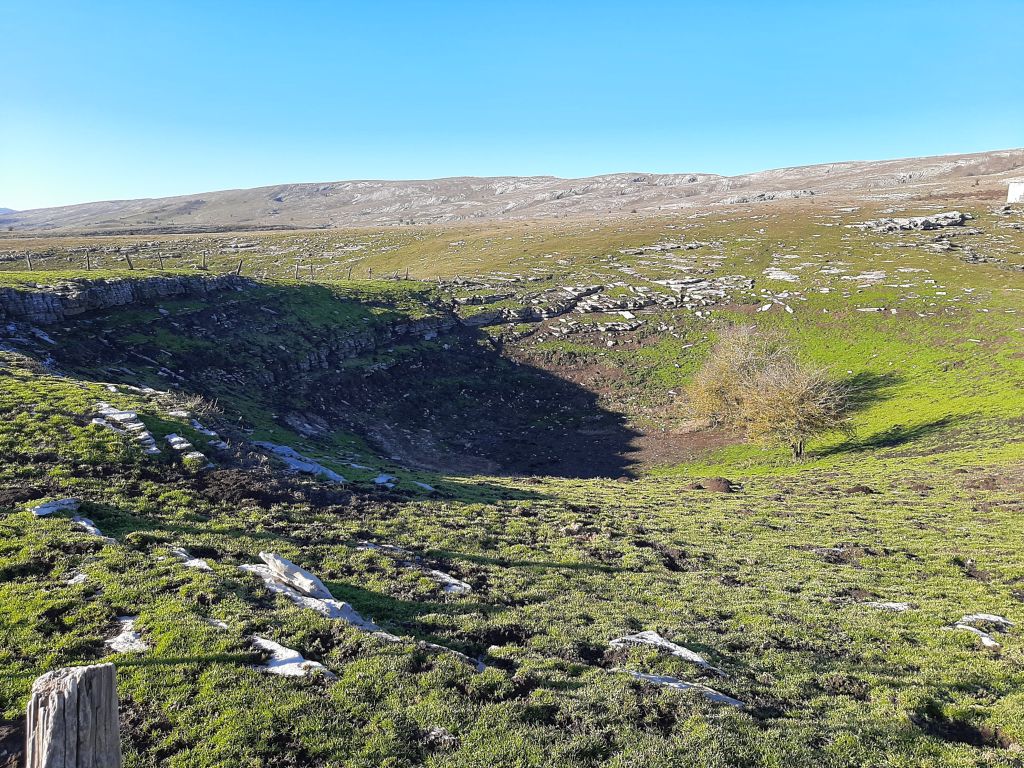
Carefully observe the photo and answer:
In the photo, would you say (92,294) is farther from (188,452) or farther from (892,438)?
(892,438)

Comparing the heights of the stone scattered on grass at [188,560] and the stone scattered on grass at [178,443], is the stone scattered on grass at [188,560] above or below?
below

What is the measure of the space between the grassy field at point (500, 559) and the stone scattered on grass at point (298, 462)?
2.23 m

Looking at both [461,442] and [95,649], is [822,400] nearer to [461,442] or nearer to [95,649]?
[461,442]

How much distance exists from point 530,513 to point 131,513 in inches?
770

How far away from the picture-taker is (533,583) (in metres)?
19.9

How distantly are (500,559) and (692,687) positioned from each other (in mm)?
10771

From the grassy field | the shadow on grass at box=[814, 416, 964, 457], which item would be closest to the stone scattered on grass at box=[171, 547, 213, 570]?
the grassy field

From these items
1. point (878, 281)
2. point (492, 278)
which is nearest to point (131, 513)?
point (492, 278)

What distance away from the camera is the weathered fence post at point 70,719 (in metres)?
5.37

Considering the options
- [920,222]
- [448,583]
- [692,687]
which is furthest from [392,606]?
[920,222]

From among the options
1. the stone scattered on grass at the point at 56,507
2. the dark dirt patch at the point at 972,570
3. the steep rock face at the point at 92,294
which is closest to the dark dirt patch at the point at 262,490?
the stone scattered on grass at the point at 56,507

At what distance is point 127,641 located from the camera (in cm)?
1284

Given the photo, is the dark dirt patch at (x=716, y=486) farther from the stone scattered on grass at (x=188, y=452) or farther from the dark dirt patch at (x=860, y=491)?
the stone scattered on grass at (x=188, y=452)

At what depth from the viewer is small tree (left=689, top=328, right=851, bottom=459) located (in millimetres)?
49156
